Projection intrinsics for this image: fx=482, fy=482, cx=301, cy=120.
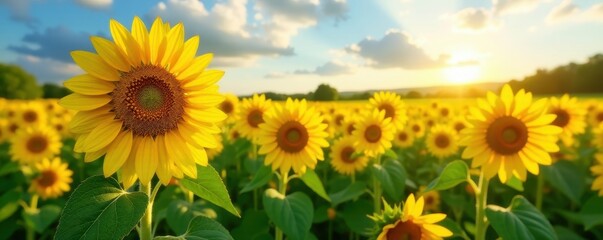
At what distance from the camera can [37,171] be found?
23.6ft

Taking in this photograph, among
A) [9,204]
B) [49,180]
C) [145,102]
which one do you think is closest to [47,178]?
[49,180]

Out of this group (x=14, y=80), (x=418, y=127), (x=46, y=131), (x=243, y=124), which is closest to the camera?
(x=243, y=124)

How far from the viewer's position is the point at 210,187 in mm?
2441

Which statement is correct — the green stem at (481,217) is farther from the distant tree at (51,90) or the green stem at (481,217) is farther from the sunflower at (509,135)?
the distant tree at (51,90)

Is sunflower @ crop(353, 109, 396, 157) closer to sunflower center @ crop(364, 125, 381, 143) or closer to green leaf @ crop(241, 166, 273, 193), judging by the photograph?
sunflower center @ crop(364, 125, 381, 143)

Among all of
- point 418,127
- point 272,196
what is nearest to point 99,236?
point 272,196

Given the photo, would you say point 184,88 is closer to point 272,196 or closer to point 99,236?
point 99,236

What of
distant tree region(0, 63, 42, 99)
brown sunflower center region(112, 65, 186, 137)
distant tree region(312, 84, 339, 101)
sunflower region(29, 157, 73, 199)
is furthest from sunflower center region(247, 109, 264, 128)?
A: distant tree region(0, 63, 42, 99)

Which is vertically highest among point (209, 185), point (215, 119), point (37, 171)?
point (215, 119)

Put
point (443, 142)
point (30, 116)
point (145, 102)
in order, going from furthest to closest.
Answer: point (30, 116) → point (443, 142) → point (145, 102)

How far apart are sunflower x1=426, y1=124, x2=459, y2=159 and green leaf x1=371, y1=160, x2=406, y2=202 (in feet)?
13.0

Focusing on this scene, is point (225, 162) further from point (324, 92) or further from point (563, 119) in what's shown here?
point (324, 92)

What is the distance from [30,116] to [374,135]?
878 centimetres

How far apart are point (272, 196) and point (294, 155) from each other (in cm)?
67
